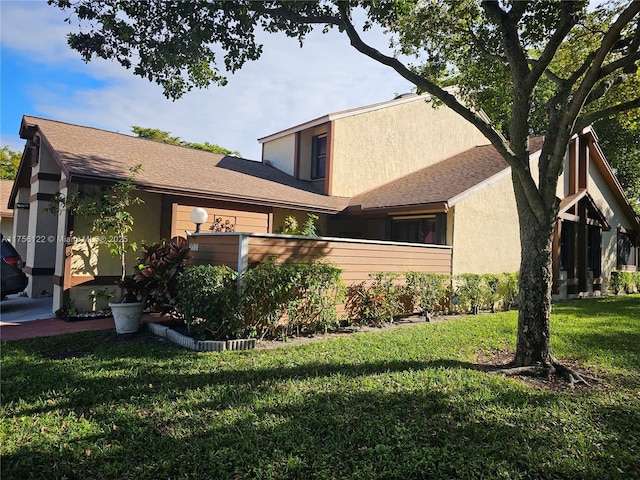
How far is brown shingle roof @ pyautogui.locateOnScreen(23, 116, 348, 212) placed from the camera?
9.08 meters

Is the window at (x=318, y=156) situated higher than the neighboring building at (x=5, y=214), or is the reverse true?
the window at (x=318, y=156)

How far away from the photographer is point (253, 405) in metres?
4.01

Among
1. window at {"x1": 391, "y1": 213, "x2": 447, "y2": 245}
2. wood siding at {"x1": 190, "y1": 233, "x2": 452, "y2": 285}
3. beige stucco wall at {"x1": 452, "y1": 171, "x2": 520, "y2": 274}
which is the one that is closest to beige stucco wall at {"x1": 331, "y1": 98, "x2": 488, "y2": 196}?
window at {"x1": 391, "y1": 213, "x2": 447, "y2": 245}

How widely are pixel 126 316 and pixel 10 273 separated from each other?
14.7 feet

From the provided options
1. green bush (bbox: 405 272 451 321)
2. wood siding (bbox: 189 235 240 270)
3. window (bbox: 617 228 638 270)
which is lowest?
green bush (bbox: 405 272 451 321)

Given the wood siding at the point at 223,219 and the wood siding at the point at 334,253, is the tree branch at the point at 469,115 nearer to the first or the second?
the wood siding at the point at 334,253

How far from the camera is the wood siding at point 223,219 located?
10.1 metres

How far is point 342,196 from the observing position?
48.4 ft

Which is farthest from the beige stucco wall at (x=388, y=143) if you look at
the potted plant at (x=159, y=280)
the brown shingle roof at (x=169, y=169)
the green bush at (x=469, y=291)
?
the potted plant at (x=159, y=280)

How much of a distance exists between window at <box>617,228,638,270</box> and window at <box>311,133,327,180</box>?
15.5m

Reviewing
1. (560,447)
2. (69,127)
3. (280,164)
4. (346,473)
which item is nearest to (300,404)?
(346,473)

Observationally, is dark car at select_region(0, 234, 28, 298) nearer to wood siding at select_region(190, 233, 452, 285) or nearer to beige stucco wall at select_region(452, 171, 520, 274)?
wood siding at select_region(190, 233, 452, 285)

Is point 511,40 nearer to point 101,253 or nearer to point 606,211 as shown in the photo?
point 101,253

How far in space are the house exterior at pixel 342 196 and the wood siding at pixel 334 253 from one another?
4 cm
